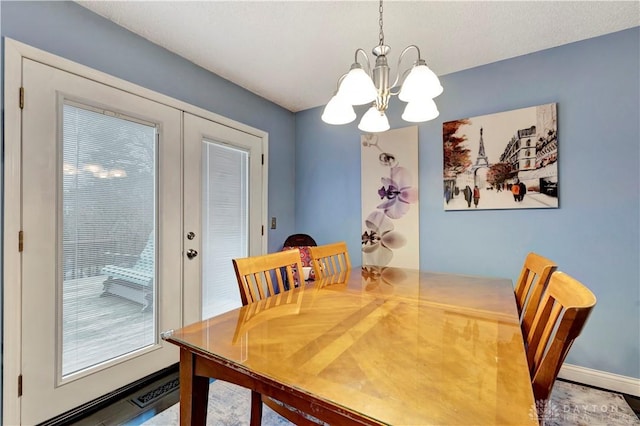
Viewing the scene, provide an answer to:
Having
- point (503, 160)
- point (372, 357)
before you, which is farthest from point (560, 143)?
point (372, 357)

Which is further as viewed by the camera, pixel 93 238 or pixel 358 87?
pixel 93 238

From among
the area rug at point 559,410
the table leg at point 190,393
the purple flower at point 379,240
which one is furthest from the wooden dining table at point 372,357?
the purple flower at point 379,240

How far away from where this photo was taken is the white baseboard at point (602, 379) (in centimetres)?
187

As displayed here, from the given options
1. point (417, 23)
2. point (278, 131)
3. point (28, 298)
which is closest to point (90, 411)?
point (28, 298)

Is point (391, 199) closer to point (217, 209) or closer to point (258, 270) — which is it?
point (217, 209)

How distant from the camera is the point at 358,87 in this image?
1165mm

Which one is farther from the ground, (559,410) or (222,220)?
(222,220)

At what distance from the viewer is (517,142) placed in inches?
86.9

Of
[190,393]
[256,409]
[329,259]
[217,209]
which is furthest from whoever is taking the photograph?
[217,209]

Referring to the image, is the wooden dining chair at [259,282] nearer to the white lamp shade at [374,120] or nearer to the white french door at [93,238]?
the white lamp shade at [374,120]

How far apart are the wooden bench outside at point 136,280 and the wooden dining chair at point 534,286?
2.19m

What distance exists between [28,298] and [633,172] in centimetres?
359

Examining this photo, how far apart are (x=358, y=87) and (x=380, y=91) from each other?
15cm

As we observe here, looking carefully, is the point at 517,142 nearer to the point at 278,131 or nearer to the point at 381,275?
the point at 381,275
